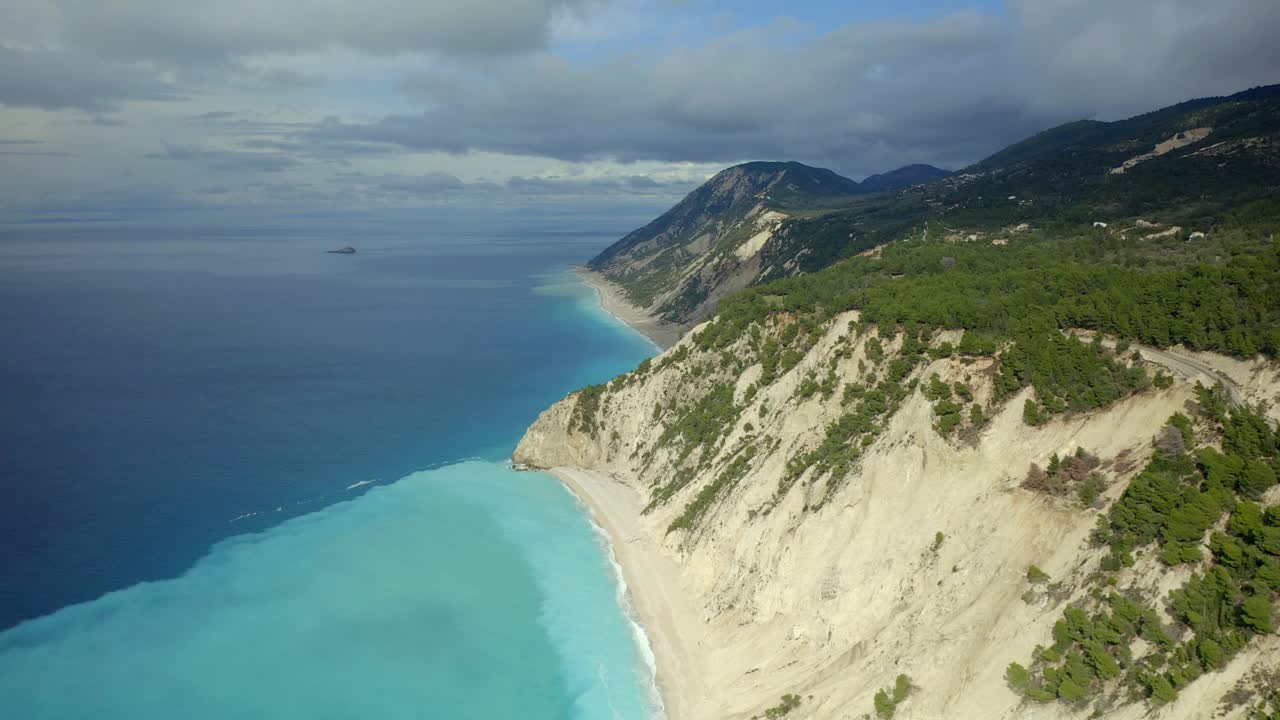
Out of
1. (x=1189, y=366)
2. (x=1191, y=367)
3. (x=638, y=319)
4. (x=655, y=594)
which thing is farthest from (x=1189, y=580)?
(x=638, y=319)

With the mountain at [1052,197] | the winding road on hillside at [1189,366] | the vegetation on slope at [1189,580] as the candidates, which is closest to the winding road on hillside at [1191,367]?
the winding road on hillside at [1189,366]

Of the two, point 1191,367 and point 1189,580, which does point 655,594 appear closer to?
point 1189,580

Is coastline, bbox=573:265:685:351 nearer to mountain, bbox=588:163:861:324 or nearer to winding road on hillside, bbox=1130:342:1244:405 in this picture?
mountain, bbox=588:163:861:324

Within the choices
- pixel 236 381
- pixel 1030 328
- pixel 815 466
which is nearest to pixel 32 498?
pixel 236 381

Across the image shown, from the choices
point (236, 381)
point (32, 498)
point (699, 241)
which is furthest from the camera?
point (699, 241)

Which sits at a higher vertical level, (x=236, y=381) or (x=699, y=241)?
(x=699, y=241)

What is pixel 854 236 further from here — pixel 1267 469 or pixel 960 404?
pixel 1267 469
